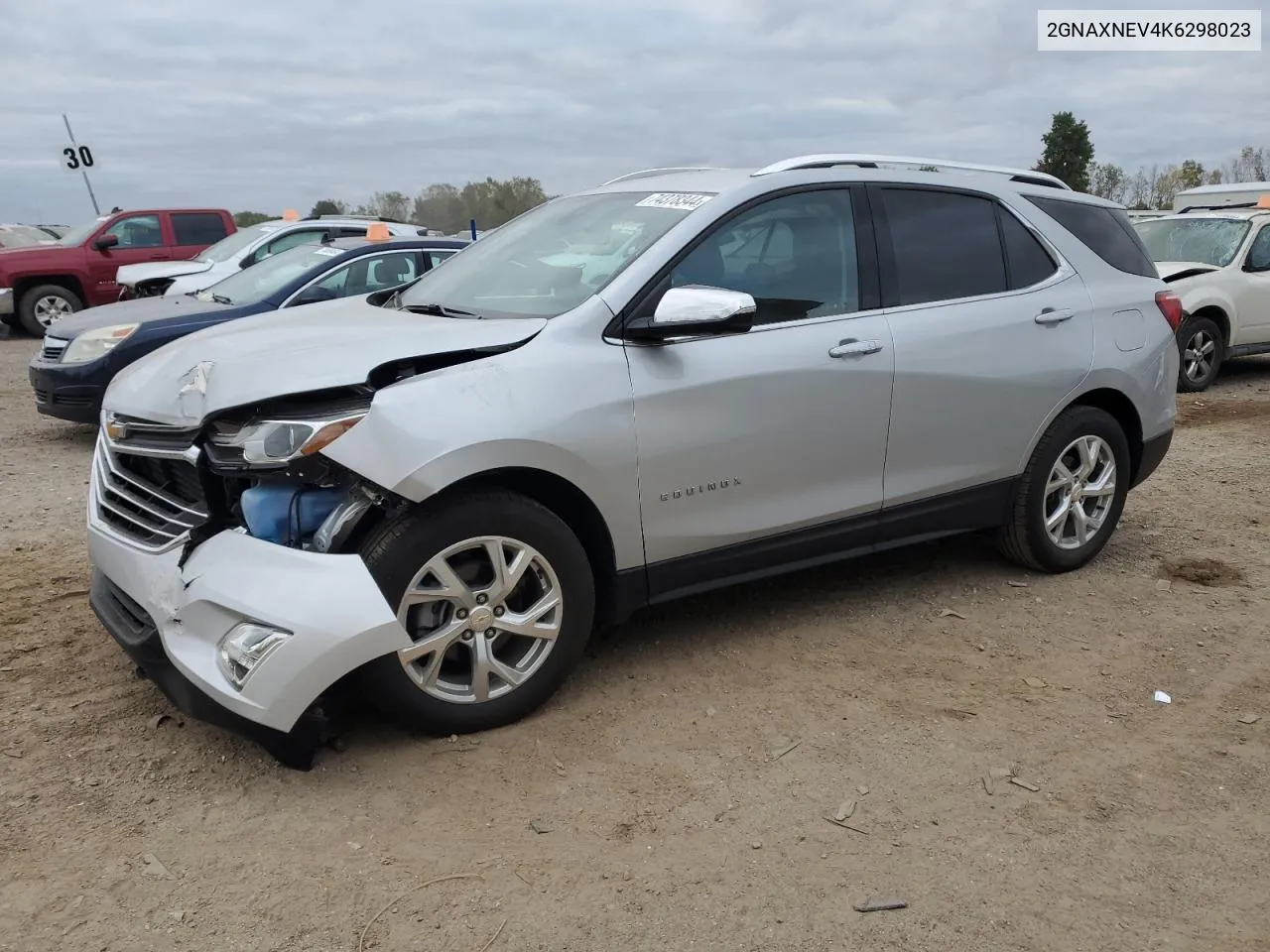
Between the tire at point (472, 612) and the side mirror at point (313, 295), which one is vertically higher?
the side mirror at point (313, 295)

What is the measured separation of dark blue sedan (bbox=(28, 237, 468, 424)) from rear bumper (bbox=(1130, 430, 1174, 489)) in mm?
4979

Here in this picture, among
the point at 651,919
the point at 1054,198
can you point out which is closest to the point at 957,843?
the point at 651,919

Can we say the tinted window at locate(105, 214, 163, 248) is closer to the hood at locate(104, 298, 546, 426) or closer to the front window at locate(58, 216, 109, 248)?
the front window at locate(58, 216, 109, 248)

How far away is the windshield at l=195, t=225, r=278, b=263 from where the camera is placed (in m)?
12.0

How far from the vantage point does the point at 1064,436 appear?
15.4 ft

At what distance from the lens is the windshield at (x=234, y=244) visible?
11984 millimetres

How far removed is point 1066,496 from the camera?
16.0ft

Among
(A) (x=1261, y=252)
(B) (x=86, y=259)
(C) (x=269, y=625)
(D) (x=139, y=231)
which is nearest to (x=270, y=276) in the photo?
(C) (x=269, y=625)

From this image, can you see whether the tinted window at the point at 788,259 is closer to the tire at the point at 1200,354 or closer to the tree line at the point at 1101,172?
the tire at the point at 1200,354

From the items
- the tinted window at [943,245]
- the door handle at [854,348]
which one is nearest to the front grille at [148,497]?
the door handle at [854,348]

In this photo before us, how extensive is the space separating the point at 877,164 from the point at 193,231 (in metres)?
13.6

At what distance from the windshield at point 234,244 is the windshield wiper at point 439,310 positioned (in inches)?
344

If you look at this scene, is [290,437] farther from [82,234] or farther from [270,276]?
[82,234]

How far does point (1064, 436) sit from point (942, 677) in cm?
143
